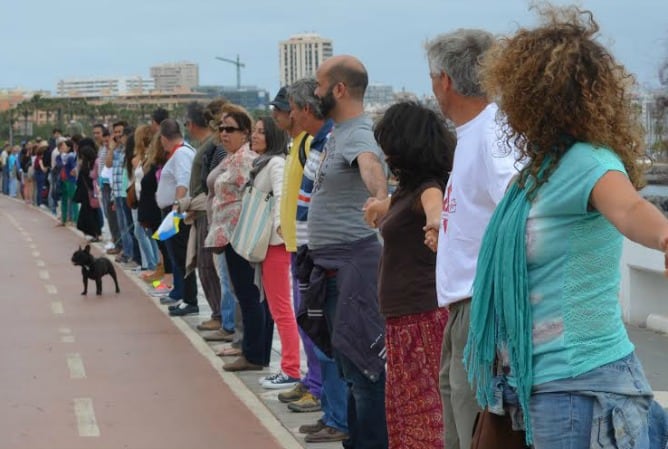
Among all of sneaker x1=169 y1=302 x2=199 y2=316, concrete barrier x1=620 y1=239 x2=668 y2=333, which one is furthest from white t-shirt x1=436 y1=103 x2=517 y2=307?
sneaker x1=169 y1=302 x2=199 y2=316

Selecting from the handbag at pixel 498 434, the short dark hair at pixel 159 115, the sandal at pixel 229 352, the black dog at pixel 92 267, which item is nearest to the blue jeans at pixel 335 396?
the sandal at pixel 229 352

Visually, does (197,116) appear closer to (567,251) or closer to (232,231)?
(232,231)

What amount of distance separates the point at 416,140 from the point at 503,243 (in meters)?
1.92

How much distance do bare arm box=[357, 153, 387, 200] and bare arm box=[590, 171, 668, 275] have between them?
2695 millimetres

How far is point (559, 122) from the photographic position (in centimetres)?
369

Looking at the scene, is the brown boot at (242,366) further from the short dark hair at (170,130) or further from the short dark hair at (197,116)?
the short dark hair at (170,130)

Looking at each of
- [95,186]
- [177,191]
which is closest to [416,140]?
[177,191]

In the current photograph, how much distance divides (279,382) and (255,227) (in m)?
1.14

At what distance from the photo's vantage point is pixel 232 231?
1038cm

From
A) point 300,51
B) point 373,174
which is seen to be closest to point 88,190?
point 373,174

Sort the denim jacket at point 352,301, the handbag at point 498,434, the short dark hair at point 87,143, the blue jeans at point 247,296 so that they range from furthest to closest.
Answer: the short dark hair at point 87,143
the blue jeans at point 247,296
the denim jacket at point 352,301
the handbag at point 498,434

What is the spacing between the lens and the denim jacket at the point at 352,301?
6625mm

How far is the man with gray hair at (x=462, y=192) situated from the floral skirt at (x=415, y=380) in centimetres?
72

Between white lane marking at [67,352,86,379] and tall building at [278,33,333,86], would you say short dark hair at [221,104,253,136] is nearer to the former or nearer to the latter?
white lane marking at [67,352,86,379]
